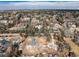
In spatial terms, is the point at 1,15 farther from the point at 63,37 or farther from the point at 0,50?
the point at 63,37

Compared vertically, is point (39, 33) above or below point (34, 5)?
below

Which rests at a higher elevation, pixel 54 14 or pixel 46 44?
pixel 54 14

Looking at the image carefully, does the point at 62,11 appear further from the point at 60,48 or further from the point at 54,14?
the point at 60,48

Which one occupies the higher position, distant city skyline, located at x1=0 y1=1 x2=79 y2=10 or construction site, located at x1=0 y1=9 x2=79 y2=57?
distant city skyline, located at x1=0 y1=1 x2=79 y2=10

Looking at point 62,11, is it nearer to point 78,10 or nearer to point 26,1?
point 78,10

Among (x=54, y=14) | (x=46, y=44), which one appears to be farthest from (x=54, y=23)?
(x=46, y=44)

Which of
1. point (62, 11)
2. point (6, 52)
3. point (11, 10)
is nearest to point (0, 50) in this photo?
point (6, 52)

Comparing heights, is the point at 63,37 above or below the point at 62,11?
below

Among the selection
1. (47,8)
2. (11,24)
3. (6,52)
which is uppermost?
(47,8)

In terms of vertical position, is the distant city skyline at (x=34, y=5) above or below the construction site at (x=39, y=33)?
above
